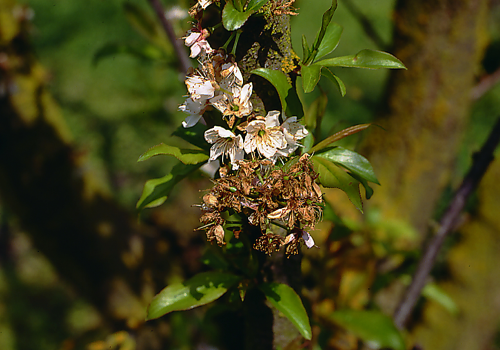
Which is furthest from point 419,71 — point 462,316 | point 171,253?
point 171,253

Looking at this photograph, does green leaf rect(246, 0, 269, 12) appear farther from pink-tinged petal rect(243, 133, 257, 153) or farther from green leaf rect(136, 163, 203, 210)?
green leaf rect(136, 163, 203, 210)

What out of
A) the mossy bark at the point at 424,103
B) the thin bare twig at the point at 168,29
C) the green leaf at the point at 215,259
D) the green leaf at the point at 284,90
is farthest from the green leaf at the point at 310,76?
the mossy bark at the point at 424,103

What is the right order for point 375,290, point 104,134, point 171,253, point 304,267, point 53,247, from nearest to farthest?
point 304,267
point 375,290
point 53,247
point 171,253
point 104,134

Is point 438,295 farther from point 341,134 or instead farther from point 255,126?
point 255,126

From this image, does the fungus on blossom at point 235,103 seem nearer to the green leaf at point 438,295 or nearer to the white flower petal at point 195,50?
the white flower petal at point 195,50

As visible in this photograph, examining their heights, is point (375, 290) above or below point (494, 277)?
above

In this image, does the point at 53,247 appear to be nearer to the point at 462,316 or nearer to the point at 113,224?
the point at 113,224

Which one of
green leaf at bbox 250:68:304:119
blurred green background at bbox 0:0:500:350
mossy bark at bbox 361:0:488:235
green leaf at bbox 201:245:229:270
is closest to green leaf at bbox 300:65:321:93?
green leaf at bbox 250:68:304:119
